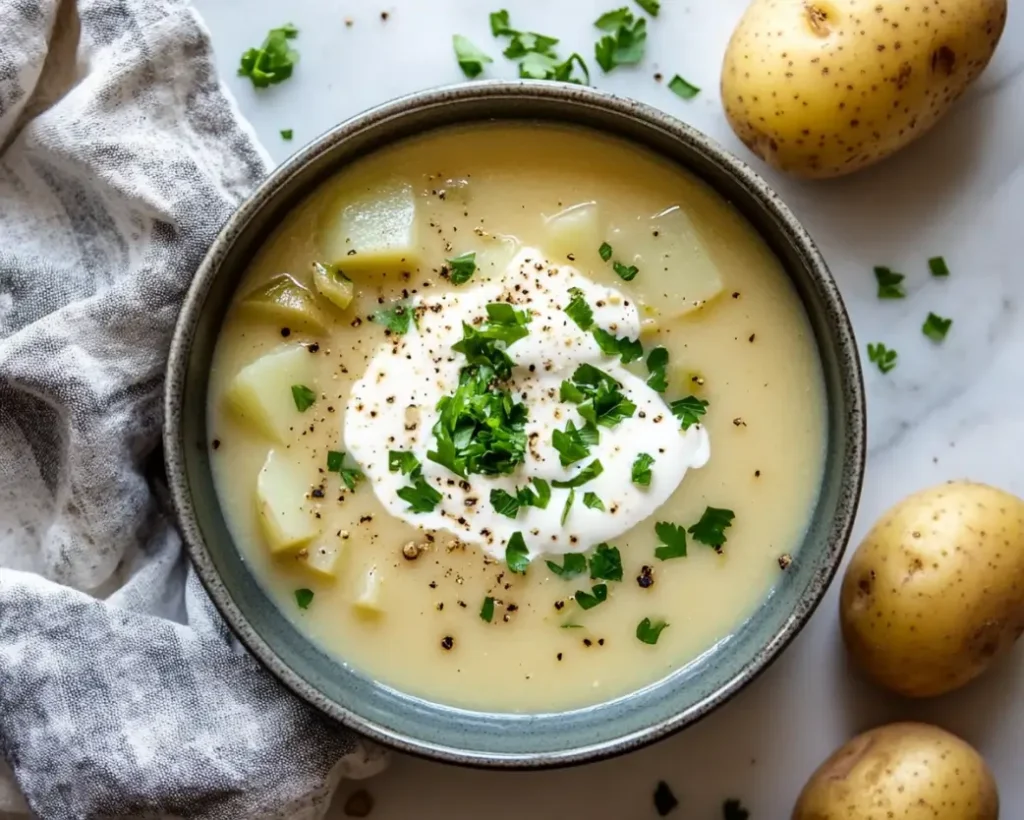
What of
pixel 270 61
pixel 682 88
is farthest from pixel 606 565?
pixel 270 61

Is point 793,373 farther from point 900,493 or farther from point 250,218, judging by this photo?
point 250,218

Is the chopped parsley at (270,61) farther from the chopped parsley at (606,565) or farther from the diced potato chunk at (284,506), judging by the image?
the chopped parsley at (606,565)

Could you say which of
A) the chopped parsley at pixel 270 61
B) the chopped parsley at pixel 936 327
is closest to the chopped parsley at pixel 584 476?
the chopped parsley at pixel 936 327

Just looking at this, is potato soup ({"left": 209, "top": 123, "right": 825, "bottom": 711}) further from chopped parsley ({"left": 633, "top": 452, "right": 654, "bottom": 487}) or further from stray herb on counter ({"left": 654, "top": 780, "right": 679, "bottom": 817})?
stray herb on counter ({"left": 654, "top": 780, "right": 679, "bottom": 817})

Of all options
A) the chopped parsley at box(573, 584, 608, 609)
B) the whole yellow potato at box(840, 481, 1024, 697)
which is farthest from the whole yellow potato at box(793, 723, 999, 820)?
the chopped parsley at box(573, 584, 608, 609)

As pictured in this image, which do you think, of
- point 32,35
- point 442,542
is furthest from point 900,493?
point 32,35
